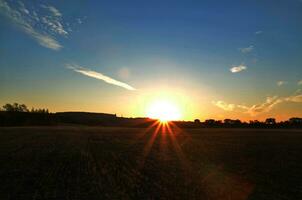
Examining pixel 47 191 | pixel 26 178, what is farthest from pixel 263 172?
pixel 26 178

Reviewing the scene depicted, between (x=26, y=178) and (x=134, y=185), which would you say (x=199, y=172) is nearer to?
(x=134, y=185)

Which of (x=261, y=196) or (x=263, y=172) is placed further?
(x=263, y=172)

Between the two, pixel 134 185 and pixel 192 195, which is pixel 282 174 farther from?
pixel 134 185

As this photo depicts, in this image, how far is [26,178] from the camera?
12.0 metres

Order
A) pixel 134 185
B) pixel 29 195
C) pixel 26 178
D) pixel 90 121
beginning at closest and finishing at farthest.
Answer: pixel 29 195 < pixel 134 185 < pixel 26 178 < pixel 90 121

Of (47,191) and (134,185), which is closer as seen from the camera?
(47,191)

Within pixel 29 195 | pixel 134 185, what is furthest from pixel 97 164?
pixel 29 195

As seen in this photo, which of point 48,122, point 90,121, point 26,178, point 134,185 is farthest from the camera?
point 90,121

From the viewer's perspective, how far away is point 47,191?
388 inches

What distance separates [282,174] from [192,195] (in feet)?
23.6

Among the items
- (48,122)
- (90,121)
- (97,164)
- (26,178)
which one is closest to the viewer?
(26,178)

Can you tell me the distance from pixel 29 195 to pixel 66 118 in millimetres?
144439

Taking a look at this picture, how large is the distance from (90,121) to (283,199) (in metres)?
141

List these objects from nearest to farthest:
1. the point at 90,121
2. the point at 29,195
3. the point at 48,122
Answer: the point at 29,195
the point at 48,122
the point at 90,121
